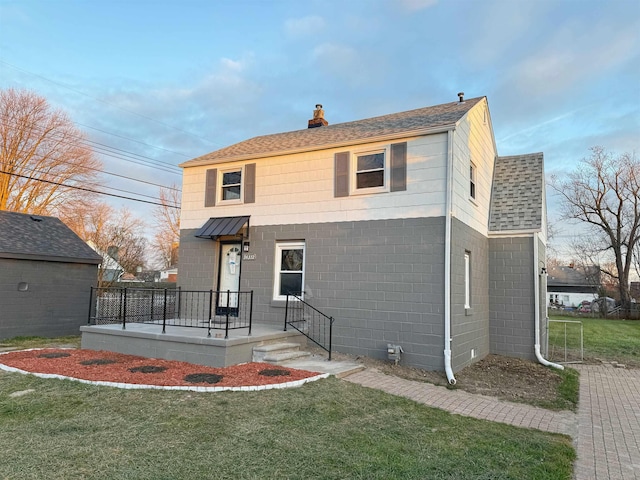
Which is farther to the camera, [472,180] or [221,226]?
[221,226]

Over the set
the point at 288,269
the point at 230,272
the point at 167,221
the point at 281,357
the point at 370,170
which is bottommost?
the point at 281,357

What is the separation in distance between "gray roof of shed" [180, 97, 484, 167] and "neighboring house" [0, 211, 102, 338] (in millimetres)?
4904

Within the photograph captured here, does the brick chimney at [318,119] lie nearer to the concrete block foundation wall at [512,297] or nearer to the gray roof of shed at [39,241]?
the concrete block foundation wall at [512,297]

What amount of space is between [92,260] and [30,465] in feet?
35.3

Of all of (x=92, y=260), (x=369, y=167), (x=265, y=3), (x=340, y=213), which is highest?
(x=265, y=3)

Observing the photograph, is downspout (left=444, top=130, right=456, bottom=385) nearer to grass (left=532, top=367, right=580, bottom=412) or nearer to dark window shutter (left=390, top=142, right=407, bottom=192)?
dark window shutter (left=390, top=142, right=407, bottom=192)

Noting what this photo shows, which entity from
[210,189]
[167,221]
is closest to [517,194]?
[210,189]

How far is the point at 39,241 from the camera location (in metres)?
12.3

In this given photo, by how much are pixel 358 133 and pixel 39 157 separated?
23359 mm

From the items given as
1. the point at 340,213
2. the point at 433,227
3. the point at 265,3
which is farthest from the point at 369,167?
the point at 265,3

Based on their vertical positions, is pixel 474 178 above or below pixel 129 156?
below

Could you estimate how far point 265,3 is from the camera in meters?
10.3

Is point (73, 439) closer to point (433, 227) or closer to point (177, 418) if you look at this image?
point (177, 418)

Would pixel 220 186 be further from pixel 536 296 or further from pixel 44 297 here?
pixel 536 296
